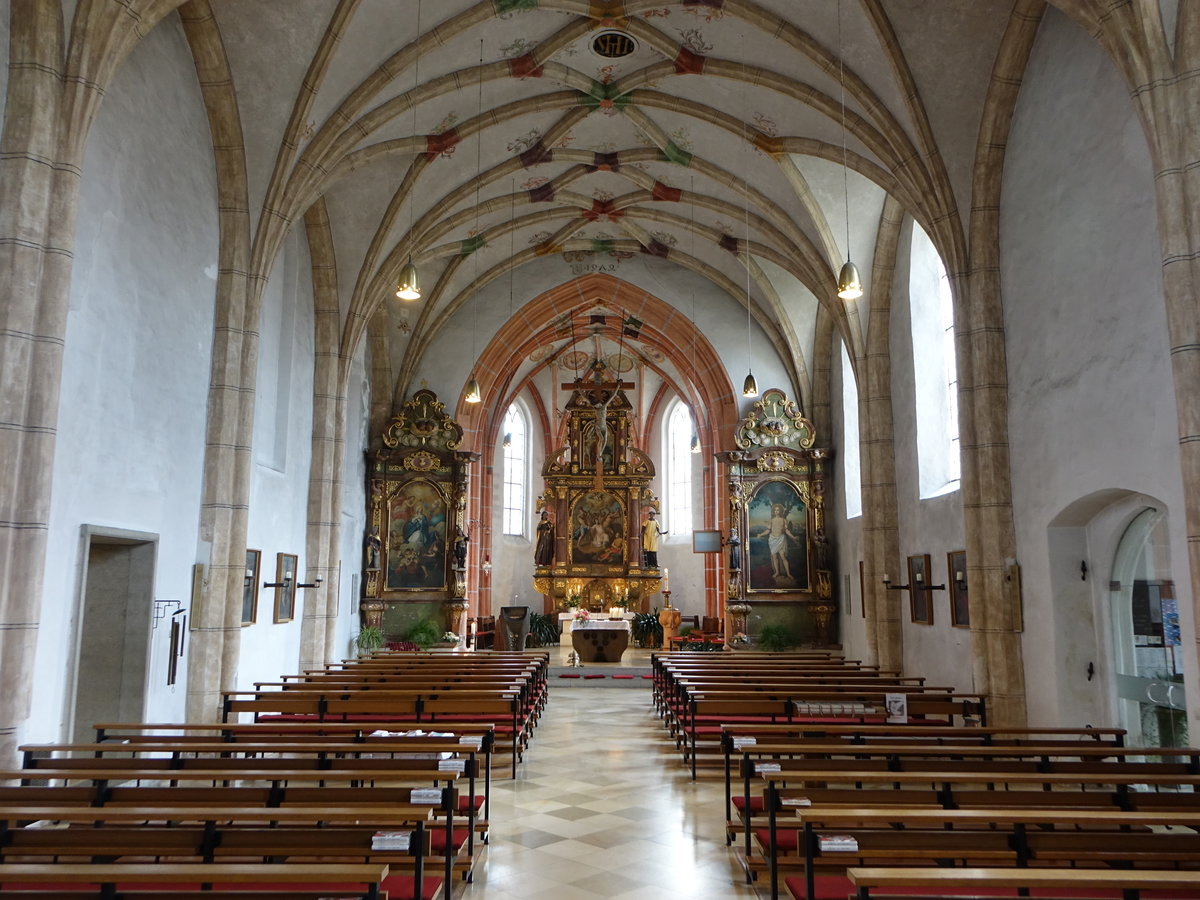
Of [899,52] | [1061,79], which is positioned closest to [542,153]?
[899,52]

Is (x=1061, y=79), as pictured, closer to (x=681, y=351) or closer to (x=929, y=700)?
(x=929, y=700)

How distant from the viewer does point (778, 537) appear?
21.3 meters

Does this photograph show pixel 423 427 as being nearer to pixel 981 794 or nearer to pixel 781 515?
pixel 781 515

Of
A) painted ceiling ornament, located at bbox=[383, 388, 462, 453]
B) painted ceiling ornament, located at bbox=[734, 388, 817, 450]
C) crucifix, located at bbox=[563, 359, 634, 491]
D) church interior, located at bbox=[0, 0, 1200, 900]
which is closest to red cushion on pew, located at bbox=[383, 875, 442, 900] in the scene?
church interior, located at bbox=[0, 0, 1200, 900]

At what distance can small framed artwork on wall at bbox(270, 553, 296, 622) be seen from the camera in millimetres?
14570

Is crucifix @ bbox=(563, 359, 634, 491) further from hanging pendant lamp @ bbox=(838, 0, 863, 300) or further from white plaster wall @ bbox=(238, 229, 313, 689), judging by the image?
hanging pendant lamp @ bbox=(838, 0, 863, 300)

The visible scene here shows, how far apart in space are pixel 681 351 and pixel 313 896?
20631mm

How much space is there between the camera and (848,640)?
19906 millimetres

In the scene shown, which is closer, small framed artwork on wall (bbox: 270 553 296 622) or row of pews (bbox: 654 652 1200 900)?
row of pews (bbox: 654 652 1200 900)

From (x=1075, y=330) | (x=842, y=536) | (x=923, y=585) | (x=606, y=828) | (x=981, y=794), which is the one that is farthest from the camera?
(x=842, y=536)

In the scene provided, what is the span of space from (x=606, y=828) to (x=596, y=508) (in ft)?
69.2

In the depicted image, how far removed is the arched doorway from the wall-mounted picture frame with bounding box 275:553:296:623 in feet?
37.3

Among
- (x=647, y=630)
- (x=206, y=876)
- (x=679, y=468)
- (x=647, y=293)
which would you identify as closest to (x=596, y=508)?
(x=647, y=630)

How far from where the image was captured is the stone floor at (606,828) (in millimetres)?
6004
